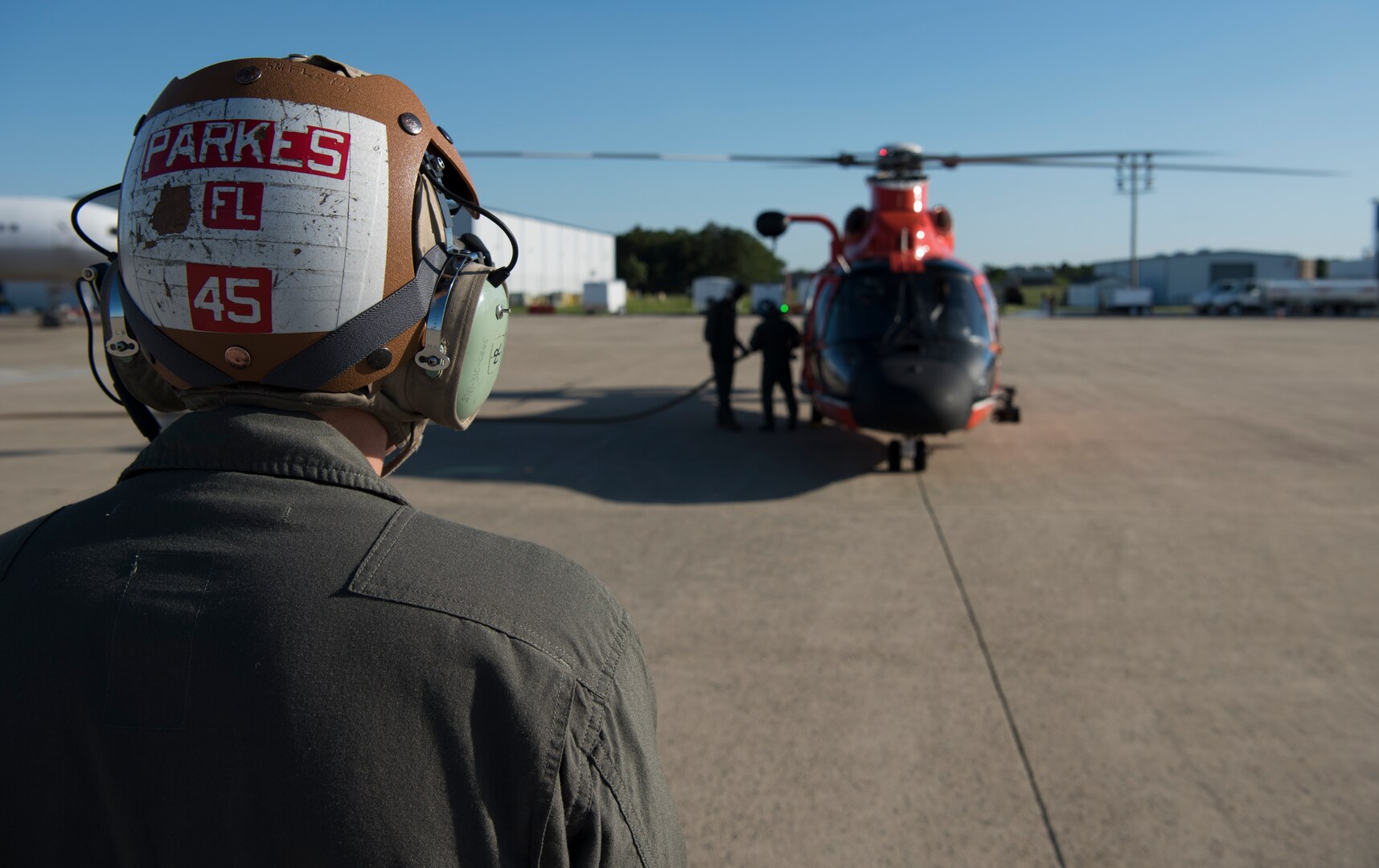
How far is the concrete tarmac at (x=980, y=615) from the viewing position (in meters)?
3.35

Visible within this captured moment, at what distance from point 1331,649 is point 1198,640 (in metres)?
0.59

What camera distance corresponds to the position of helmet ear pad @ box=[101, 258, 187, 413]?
152 centimetres

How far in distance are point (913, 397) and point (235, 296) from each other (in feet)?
23.9

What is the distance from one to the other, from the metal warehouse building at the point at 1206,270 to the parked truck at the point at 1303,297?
83.3 ft

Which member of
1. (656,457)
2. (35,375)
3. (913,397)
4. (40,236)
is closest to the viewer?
(913,397)

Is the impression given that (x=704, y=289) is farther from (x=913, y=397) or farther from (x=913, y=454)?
(x=913, y=397)

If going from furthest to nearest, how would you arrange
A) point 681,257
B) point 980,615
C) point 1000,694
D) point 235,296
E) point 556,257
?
point 681,257 < point 556,257 < point 980,615 < point 1000,694 < point 235,296

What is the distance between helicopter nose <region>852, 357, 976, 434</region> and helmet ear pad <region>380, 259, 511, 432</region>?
6788 millimetres

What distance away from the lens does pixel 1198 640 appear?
15.8ft

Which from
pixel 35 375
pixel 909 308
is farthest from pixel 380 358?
pixel 35 375

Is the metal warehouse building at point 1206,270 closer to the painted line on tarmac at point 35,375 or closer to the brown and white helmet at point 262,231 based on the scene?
the painted line on tarmac at point 35,375

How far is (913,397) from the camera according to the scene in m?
8.17

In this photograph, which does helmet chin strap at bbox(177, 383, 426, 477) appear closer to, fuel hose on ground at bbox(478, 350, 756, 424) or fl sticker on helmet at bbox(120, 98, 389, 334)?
fl sticker on helmet at bbox(120, 98, 389, 334)

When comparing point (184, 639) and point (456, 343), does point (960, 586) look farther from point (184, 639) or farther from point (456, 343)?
point (184, 639)
